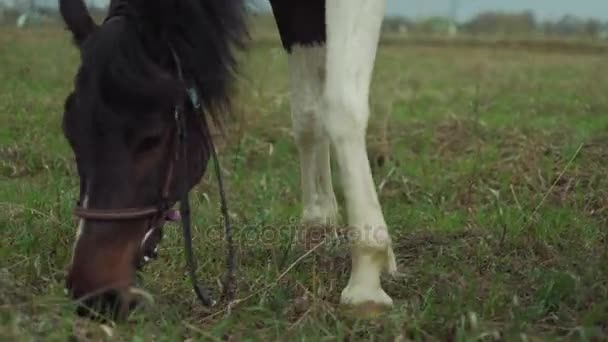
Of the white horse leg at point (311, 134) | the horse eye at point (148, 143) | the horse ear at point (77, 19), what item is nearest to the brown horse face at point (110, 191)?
the horse eye at point (148, 143)

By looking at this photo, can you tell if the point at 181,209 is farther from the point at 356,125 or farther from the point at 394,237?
the point at 394,237

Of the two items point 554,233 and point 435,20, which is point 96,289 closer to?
point 554,233

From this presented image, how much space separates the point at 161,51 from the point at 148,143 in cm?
31

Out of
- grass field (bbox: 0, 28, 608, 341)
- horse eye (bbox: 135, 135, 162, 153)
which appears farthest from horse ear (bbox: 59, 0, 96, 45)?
grass field (bbox: 0, 28, 608, 341)

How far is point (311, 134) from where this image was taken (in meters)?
4.18

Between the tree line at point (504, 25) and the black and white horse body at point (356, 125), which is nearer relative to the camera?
the black and white horse body at point (356, 125)

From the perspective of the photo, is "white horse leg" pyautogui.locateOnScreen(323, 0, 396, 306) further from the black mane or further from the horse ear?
the horse ear

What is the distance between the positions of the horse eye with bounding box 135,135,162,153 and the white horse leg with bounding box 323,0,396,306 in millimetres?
581

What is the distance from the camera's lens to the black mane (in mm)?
2416

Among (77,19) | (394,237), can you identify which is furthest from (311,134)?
(77,19)

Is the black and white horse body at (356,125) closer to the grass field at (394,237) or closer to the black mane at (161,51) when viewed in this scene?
the grass field at (394,237)

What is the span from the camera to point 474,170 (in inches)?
198

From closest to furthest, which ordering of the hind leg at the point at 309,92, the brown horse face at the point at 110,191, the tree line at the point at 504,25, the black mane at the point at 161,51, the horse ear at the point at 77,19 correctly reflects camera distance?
the brown horse face at the point at 110,191, the black mane at the point at 161,51, the horse ear at the point at 77,19, the hind leg at the point at 309,92, the tree line at the point at 504,25

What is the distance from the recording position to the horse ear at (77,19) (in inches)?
105
